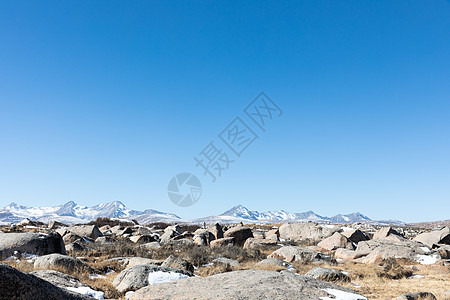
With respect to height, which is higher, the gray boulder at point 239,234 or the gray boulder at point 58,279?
the gray boulder at point 58,279

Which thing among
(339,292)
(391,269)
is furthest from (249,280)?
(391,269)

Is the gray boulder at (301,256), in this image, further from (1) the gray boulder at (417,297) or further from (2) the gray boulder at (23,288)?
(2) the gray boulder at (23,288)

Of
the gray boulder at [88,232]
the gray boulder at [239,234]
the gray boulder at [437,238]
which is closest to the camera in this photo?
the gray boulder at [437,238]

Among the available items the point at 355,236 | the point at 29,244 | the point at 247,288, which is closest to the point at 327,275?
the point at 247,288

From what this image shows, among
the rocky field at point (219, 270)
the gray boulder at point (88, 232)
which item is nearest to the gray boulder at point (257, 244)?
the rocky field at point (219, 270)

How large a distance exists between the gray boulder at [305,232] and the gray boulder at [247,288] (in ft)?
100.0

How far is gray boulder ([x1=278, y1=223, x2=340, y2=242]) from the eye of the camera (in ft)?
121

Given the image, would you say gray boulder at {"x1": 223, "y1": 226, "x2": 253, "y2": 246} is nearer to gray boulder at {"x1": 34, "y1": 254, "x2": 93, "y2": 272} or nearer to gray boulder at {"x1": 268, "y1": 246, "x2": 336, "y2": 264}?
gray boulder at {"x1": 268, "y1": 246, "x2": 336, "y2": 264}

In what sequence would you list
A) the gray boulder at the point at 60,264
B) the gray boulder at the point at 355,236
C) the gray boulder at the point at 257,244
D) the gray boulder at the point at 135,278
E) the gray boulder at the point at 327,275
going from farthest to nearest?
the gray boulder at the point at 355,236 → the gray boulder at the point at 257,244 → the gray boulder at the point at 327,275 → the gray boulder at the point at 60,264 → the gray boulder at the point at 135,278

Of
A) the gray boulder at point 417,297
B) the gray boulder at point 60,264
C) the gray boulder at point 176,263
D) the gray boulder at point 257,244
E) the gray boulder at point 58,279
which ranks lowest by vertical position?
the gray boulder at point 257,244

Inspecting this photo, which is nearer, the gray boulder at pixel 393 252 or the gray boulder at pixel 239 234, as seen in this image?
the gray boulder at pixel 393 252

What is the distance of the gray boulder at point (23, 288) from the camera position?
383 cm

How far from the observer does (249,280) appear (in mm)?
7020

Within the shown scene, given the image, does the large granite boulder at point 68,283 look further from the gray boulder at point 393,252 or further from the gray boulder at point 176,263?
the gray boulder at point 393,252
